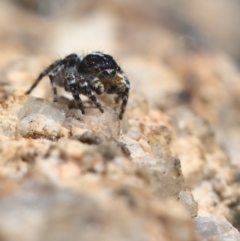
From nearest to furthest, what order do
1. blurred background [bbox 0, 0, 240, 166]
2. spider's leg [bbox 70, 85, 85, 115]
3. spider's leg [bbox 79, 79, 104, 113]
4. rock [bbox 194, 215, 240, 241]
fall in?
rock [bbox 194, 215, 240, 241] < spider's leg [bbox 70, 85, 85, 115] < spider's leg [bbox 79, 79, 104, 113] < blurred background [bbox 0, 0, 240, 166]

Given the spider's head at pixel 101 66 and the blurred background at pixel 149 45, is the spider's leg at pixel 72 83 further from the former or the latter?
the blurred background at pixel 149 45

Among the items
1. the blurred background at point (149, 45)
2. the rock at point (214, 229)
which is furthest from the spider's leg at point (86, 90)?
the rock at point (214, 229)

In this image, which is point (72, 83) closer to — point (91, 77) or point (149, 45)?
point (91, 77)

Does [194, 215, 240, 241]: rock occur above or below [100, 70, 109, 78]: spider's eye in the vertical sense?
below

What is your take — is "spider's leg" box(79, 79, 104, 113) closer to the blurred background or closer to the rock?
the blurred background

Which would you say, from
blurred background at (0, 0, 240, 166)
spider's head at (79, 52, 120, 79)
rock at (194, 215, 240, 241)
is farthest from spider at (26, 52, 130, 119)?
rock at (194, 215, 240, 241)

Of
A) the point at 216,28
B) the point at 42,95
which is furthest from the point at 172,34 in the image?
the point at 42,95

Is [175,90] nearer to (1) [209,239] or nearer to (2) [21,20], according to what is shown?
(1) [209,239]

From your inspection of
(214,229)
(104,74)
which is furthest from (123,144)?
(104,74)
